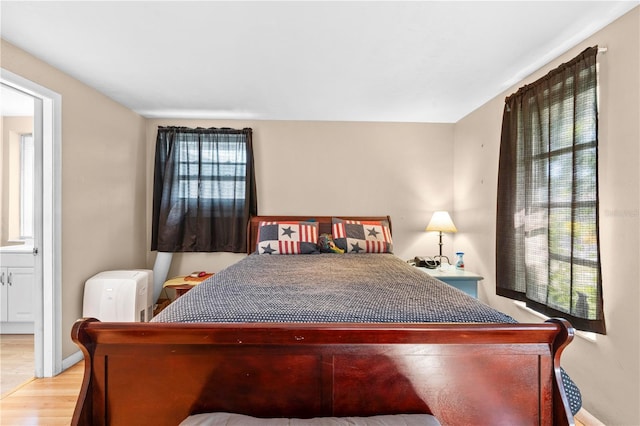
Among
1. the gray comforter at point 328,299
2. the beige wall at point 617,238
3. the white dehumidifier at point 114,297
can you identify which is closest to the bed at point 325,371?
the gray comforter at point 328,299

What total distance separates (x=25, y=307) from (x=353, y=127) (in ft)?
12.4

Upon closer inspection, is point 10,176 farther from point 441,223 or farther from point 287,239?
point 441,223

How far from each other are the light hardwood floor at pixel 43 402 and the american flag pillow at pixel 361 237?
2.33m

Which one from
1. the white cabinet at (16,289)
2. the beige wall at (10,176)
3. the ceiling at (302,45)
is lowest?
the white cabinet at (16,289)

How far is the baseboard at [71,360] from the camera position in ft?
8.45

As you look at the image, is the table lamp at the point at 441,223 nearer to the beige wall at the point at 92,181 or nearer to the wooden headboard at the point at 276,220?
A: the wooden headboard at the point at 276,220

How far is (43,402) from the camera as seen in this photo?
213 centimetres

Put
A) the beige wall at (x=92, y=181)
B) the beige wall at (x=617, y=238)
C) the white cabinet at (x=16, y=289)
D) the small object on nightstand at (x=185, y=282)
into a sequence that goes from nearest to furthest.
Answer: the beige wall at (x=617, y=238)
the beige wall at (x=92, y=181)
the white cabinet at (x=16, y=289)
the small object on nightstand at (x=185, y=282)

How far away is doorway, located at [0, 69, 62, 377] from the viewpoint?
2443 millimetres

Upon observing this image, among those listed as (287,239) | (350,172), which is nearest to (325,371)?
(287,239)

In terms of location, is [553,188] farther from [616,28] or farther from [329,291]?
[329,291]

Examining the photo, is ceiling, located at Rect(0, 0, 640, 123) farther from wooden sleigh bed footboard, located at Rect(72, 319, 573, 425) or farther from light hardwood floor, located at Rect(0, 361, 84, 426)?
light hardwood floor, located at Rect(0, 361, 84, 426)

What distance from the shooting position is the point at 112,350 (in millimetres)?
1114

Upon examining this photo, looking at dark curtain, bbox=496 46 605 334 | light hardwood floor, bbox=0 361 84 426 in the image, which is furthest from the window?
dark curtain, bbox=496 46 605 334
